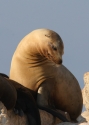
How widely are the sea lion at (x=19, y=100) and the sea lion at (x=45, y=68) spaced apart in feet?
2.43

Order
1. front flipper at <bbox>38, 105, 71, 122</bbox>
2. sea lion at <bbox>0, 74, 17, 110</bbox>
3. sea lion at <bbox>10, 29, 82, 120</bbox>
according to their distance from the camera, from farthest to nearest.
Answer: front flipper at <bbox>38, 105, 71, 122</bbox> → sea lion at <bbox>10, 29, 82, 120</bbox> → sea lion at <bbox>0, 74, 17, 110</bbox>

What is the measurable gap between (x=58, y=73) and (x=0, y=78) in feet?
6.88

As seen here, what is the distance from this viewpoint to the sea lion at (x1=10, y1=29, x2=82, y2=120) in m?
12.6

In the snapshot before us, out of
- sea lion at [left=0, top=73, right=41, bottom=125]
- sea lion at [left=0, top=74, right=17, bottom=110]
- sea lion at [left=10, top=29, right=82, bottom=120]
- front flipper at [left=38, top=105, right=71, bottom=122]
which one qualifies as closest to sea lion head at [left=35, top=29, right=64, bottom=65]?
sea lion at [left=10, top=29, right=82, bottom=120]

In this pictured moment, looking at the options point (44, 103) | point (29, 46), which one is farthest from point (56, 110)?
point (29, 46)

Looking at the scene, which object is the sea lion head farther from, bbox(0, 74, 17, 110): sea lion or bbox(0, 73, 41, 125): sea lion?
bbox(0, 74, 17, 110): sea lion

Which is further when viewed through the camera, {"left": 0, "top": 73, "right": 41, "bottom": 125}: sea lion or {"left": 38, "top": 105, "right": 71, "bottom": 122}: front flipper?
{"left": 38, "top": 105, "right": 71, "bottom": 122}: front flipper

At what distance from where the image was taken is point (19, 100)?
476 inches

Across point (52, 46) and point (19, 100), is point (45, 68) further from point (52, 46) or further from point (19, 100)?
point (19, 100)

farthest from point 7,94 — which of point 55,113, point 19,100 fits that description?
point 55,113

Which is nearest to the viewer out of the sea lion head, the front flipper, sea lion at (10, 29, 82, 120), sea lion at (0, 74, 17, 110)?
sea lion at (0, 74, 17, 110)

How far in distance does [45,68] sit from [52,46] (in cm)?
82

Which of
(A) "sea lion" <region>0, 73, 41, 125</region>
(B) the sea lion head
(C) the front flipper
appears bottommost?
(C) the front flipper

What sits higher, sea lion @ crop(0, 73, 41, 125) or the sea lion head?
the sea lion head
